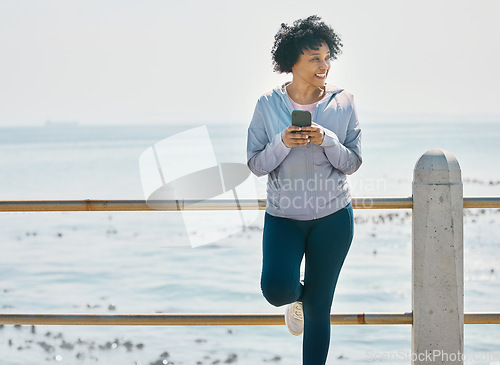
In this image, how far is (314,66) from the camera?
10.8 ft

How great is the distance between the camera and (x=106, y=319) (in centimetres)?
373

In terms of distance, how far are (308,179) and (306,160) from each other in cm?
8

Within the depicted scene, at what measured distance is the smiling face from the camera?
3285 mm

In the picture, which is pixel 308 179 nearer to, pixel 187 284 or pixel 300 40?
pixel 300 40

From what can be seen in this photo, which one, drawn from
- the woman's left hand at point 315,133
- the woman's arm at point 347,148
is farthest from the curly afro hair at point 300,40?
the woman's left hand at point 315,133

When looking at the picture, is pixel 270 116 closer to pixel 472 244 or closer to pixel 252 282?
pixel 252 282

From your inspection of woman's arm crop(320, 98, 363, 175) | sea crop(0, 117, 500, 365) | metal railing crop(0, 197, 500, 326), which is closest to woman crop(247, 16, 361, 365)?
woman's arm crop(320, 98, 363, 175)

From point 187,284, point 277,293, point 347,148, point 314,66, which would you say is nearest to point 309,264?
point 277,293

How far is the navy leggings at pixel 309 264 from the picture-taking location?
325 centimetres

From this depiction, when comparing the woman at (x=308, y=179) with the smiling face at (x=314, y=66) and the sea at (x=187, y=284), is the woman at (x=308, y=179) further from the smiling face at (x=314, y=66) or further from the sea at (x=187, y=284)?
the sea at (x=187, y=284)

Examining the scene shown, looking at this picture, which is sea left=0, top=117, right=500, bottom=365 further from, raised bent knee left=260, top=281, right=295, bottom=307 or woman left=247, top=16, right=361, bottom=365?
raised bent knee left=260, top=281, right=295, bottom=307

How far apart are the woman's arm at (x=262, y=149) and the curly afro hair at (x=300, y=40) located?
26 cm

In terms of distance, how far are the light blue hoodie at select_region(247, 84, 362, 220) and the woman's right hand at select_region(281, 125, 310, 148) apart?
0.33ft

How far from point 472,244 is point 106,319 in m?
11.8
